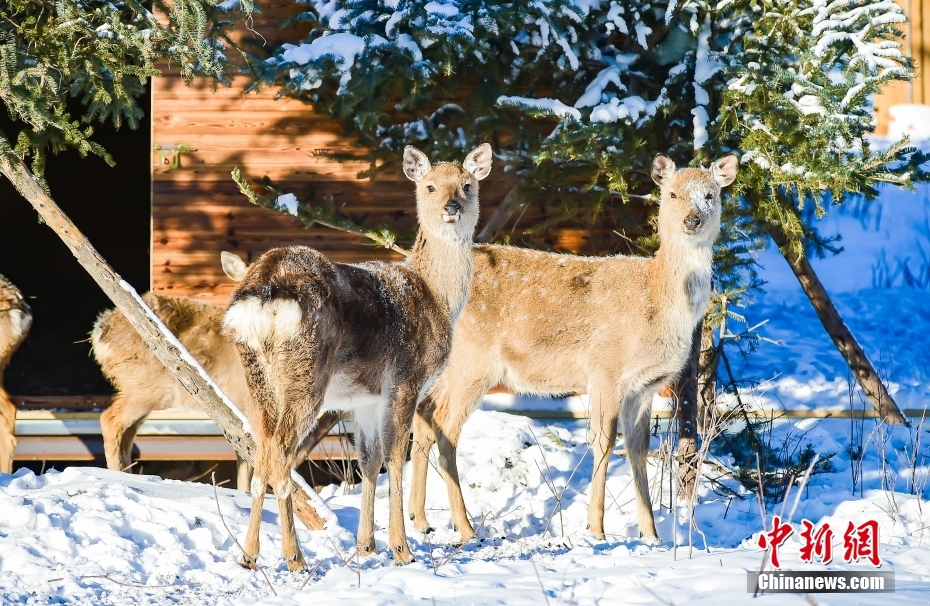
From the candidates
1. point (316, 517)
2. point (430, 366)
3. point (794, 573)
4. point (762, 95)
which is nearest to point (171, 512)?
point (316, 517)

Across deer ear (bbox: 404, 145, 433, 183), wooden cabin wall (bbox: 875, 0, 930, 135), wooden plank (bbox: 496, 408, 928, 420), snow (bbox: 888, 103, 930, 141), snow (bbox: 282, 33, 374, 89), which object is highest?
wooden cabin wall (bbox: 875, 0, 930, 135)

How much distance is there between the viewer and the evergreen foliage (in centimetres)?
709

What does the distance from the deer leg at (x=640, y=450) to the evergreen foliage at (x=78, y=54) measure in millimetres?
3737

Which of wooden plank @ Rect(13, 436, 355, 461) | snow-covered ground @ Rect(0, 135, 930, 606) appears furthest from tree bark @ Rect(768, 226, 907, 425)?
wooden plank @ Rect(13, 436, 355, 461)

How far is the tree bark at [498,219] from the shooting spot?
974 centimetres

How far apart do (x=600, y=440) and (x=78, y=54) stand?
4404 mm

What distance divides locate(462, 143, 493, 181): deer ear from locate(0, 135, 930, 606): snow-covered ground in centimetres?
202

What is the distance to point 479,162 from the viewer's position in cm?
736

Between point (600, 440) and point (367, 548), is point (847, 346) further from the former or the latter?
point (367, 548)

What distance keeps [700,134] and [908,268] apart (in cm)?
920

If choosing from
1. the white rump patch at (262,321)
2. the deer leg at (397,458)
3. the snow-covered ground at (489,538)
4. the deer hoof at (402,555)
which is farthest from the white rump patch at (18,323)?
the deer hoof at (402,555)

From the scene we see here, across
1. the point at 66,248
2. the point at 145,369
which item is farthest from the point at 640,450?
the point at 66,248

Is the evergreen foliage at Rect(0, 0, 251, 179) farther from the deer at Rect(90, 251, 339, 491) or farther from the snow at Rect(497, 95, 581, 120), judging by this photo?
the snow at Rect(497, 95, 581, 120)

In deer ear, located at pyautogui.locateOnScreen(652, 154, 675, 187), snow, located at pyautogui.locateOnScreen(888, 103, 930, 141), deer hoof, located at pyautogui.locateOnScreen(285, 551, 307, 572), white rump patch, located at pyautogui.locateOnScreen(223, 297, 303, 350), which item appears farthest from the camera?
snow, located at pyautogui.locateOnScreen(888, 103, 930, 141)
